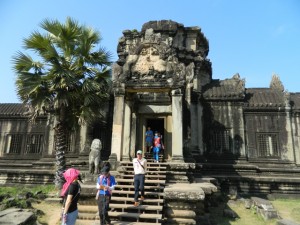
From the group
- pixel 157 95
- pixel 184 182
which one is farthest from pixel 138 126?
pixel 184 182

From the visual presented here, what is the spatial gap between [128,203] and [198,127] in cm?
804

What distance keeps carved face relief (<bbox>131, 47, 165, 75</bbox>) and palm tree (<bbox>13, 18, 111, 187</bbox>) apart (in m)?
2.54

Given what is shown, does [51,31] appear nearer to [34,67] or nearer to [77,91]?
[34,67]

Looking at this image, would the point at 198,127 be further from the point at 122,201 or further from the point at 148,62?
the point at 122,201

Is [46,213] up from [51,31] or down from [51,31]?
down

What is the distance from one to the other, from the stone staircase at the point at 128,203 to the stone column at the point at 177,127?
2.63 feet

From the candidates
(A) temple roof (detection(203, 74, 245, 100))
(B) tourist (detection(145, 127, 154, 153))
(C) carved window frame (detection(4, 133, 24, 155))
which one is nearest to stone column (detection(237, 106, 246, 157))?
(A) temple roof (detection(203, 74, 245, 100))

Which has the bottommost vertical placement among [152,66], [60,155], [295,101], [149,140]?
[60,155]

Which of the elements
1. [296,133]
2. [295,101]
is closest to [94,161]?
[296,133]

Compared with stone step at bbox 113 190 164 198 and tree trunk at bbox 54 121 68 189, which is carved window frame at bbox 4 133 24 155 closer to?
tree trunk at bbox 54 121 68 189

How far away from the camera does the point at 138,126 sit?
41.8ft

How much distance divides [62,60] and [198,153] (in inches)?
334

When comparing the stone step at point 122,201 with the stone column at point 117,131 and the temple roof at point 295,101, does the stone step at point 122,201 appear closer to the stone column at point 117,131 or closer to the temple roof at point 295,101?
the stone column at point 117,131

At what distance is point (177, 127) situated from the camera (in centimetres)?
980
